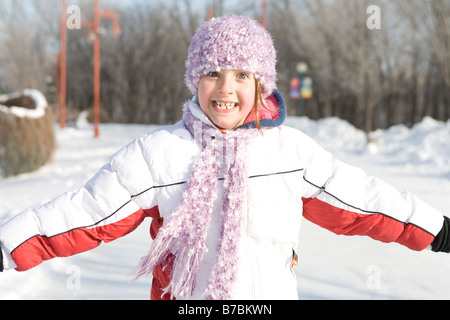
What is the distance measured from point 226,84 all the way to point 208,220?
0.47 metres

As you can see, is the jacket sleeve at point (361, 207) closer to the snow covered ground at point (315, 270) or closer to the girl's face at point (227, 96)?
the girl's face at point (227, 96)

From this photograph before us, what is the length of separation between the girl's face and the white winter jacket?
10 cm

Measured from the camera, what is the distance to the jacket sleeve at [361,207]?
72.2 inches

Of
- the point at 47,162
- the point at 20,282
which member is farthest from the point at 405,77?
the point at 20,282

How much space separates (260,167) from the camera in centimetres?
174

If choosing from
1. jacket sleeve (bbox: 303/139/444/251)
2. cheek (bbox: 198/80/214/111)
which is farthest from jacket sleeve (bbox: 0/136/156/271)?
jacket sleeve (bbox: 303/139/444/251)

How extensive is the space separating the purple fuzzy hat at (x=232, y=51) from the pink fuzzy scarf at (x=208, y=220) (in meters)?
0.23

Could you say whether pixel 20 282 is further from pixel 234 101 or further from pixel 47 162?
pixel 47 162

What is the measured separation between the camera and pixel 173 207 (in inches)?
67.9

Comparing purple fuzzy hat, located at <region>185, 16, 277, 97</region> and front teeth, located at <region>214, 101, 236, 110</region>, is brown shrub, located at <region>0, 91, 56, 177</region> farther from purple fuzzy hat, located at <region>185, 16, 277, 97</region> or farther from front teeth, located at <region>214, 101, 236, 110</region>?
front teeth, located at <region>214, 101, 236, 110</region>

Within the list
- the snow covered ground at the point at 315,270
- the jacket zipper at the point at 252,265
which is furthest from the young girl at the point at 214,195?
the snow covered ground at the point at 315,270

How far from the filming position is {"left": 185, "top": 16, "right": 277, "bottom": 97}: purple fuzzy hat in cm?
178

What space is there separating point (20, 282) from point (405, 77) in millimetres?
22037

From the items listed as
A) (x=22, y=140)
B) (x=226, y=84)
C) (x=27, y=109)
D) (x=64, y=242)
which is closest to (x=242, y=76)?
(x=226, y=84)
